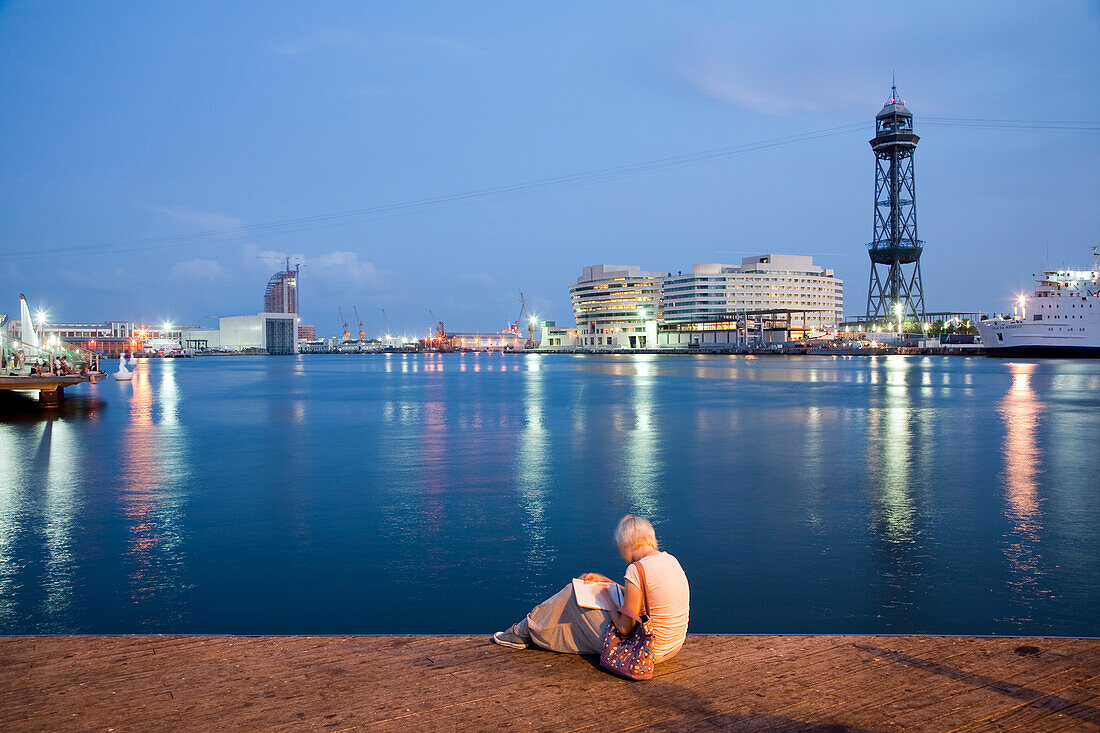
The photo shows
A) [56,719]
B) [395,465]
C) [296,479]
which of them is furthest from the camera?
[395,465]

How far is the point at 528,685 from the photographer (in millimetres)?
4879

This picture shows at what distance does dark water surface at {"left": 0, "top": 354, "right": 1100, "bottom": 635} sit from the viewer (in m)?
9.20

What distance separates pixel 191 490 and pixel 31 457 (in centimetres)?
892

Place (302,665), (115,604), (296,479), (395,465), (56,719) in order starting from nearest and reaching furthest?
(56,719) → (302,665) → (115,604) → (296,479) → (395,465)

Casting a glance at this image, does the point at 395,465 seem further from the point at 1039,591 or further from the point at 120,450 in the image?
the point at 1039,591

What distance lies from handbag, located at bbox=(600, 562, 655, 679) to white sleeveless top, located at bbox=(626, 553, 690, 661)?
4cm

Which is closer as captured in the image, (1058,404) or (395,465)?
(395,465)

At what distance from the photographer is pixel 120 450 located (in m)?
24.0

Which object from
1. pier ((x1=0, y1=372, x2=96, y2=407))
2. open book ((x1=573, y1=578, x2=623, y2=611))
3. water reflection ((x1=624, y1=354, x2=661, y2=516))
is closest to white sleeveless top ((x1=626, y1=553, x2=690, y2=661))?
open book ((x1=573, y1=578, x2=623, y2=611))

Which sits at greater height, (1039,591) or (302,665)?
(302,665)

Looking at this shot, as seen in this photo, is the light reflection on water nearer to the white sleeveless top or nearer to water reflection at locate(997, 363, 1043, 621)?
water reflection at locate(997, 363, 1043, 621)

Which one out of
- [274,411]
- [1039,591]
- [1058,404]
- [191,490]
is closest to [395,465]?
[191,490]

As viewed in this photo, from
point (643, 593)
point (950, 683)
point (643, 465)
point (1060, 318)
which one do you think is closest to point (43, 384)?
Result: point (643, 465)

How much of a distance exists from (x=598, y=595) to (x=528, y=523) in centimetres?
824
